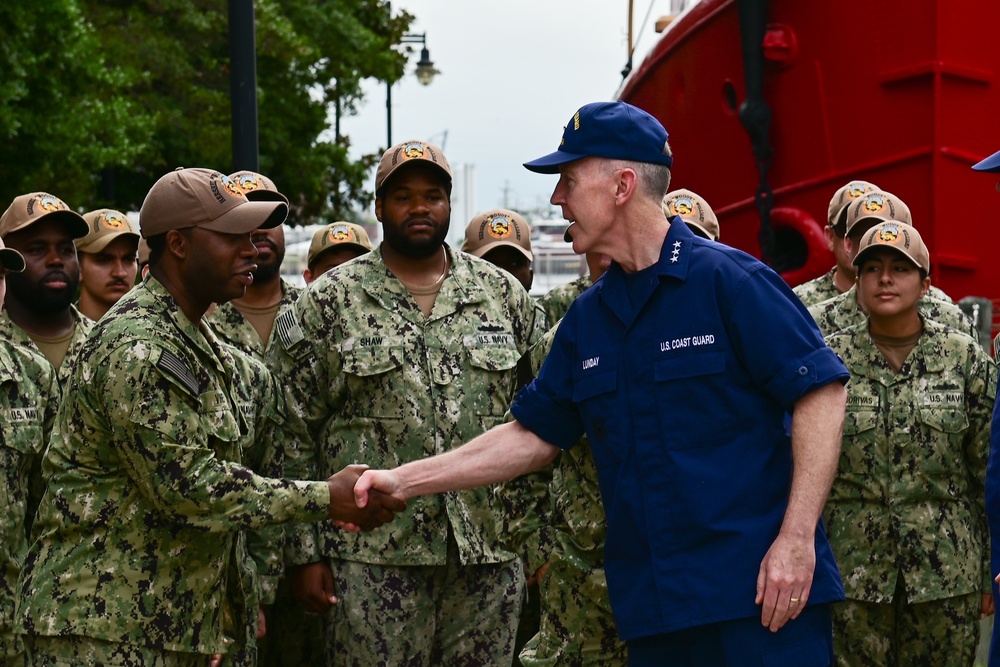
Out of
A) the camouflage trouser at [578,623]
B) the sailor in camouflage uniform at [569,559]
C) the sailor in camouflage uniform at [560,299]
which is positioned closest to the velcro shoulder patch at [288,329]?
the sailor in camouflage uniform at [569,559]

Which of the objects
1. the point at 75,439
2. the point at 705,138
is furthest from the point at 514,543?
the point at 705,138

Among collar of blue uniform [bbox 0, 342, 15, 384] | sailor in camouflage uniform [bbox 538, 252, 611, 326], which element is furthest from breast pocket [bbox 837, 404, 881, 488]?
collar of blue uniform [bbox 0, 342, 15, 384]

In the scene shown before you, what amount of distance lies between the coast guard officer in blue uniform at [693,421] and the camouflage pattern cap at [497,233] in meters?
4.21

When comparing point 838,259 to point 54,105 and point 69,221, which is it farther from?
point 54,105

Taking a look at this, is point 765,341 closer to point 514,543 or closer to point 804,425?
point 804,425

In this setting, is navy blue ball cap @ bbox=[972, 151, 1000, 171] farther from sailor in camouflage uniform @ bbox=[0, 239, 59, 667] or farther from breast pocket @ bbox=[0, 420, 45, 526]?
breast pocket @ bbox=[0, 420, 45, 526]

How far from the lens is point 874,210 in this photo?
6609 mm

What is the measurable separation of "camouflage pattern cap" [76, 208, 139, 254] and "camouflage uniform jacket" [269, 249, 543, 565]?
1.95 m

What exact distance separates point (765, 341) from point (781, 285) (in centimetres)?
20

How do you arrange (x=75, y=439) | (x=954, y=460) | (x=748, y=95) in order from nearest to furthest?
(x=75, y=439) → (x=954, y=460) → (x=748, y=95)

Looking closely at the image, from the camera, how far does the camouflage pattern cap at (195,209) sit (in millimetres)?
4387

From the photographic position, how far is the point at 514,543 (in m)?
5.36

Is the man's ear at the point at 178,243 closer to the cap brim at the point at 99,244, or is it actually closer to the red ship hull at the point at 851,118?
the cap brim at the point at 99,244

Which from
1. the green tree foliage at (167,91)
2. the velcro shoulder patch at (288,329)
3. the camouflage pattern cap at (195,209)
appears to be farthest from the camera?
the green tree foliage at (167,91)
